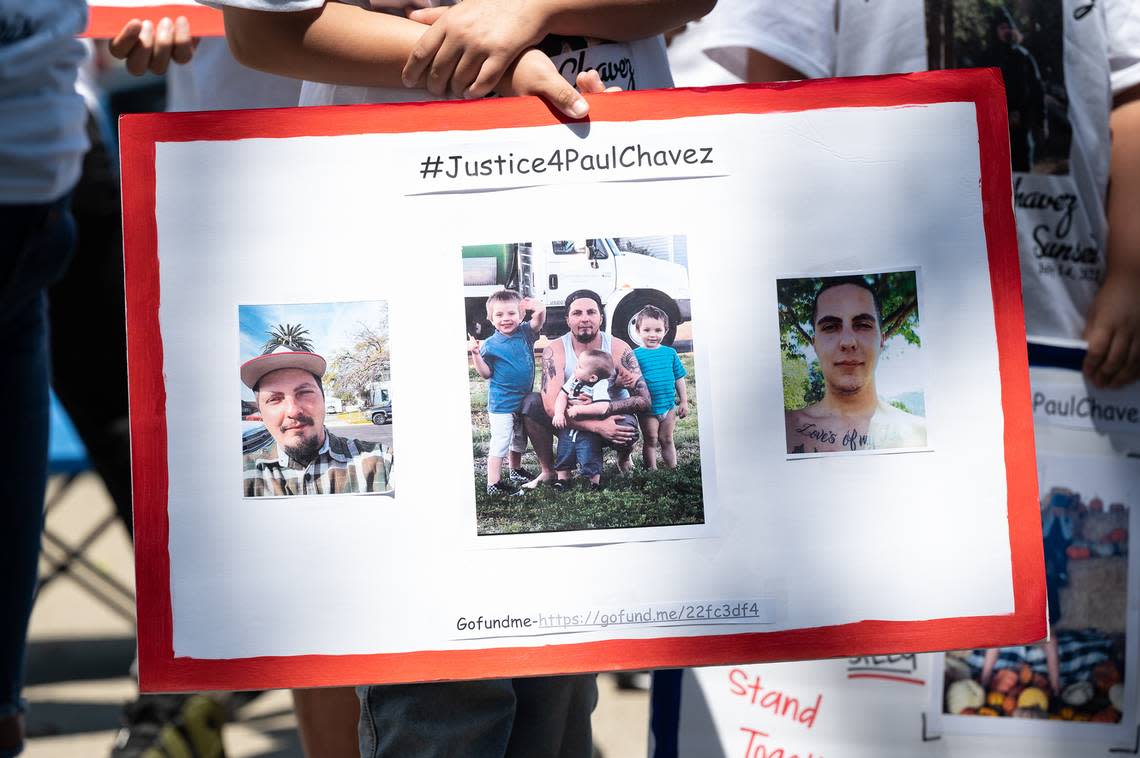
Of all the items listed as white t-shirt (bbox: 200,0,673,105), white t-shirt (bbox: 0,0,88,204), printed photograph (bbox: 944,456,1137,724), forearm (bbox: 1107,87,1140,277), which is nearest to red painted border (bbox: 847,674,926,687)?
printed photograph (bbox: 944,456,1137,724)

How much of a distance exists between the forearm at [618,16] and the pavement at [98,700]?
1.34m

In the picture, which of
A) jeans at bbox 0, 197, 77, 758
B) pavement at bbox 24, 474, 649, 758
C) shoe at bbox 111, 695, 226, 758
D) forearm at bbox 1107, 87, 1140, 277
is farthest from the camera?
pavement at bbox 24, 474, 649, 758

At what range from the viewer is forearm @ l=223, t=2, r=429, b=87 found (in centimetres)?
123

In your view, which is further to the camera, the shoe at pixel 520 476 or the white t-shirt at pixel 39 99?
the white t-shirt at pixel 39 99

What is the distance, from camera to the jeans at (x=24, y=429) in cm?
187

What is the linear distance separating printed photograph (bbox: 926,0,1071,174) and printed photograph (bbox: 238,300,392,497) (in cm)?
97

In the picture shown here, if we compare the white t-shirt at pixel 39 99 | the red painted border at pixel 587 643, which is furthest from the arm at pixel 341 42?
the white t-shirt at pixel 39 99

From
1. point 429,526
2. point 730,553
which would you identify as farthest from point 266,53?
point 730,553

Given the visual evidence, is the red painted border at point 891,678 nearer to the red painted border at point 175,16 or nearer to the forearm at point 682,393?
the forearm at point 682,393

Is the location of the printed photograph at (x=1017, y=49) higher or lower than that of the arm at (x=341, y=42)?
higher

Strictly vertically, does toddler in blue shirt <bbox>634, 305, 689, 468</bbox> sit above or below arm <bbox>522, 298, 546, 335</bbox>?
below

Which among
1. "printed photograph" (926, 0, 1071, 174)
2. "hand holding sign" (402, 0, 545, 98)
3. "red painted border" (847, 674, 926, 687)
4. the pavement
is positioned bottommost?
the pavement

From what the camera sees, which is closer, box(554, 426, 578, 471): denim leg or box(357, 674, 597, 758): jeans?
box(554, 426, 578, 471): denim leg

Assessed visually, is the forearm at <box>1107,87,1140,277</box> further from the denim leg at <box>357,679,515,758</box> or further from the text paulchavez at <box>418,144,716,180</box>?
the denim leg at <box>357,679,515,758</box>
